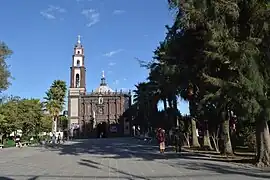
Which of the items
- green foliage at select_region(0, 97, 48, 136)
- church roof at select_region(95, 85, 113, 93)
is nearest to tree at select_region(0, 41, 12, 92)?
green foliage at select_region(0, 97, 48, 136)

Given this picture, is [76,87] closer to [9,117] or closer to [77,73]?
[77,73]

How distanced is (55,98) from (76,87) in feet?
96.1

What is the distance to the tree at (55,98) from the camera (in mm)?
69631

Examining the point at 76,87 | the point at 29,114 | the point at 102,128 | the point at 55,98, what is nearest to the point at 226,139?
the point at 29,114

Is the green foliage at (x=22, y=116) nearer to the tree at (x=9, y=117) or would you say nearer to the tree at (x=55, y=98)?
the tree at (x=9, y=117)

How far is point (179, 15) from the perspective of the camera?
16.8 metres

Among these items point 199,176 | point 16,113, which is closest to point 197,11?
point 199,176

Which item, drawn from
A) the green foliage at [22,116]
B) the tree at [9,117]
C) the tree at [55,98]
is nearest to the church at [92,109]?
the tree at [55,98]

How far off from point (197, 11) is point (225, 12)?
3.85 ft

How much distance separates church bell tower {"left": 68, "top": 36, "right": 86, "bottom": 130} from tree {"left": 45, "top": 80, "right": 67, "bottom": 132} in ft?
84.1

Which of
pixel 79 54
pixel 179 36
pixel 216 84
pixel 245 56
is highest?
pixel 79 54

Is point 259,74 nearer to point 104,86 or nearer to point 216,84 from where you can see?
point 216,84

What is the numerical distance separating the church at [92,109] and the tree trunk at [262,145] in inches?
3168

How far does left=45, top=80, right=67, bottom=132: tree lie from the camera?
228ft
